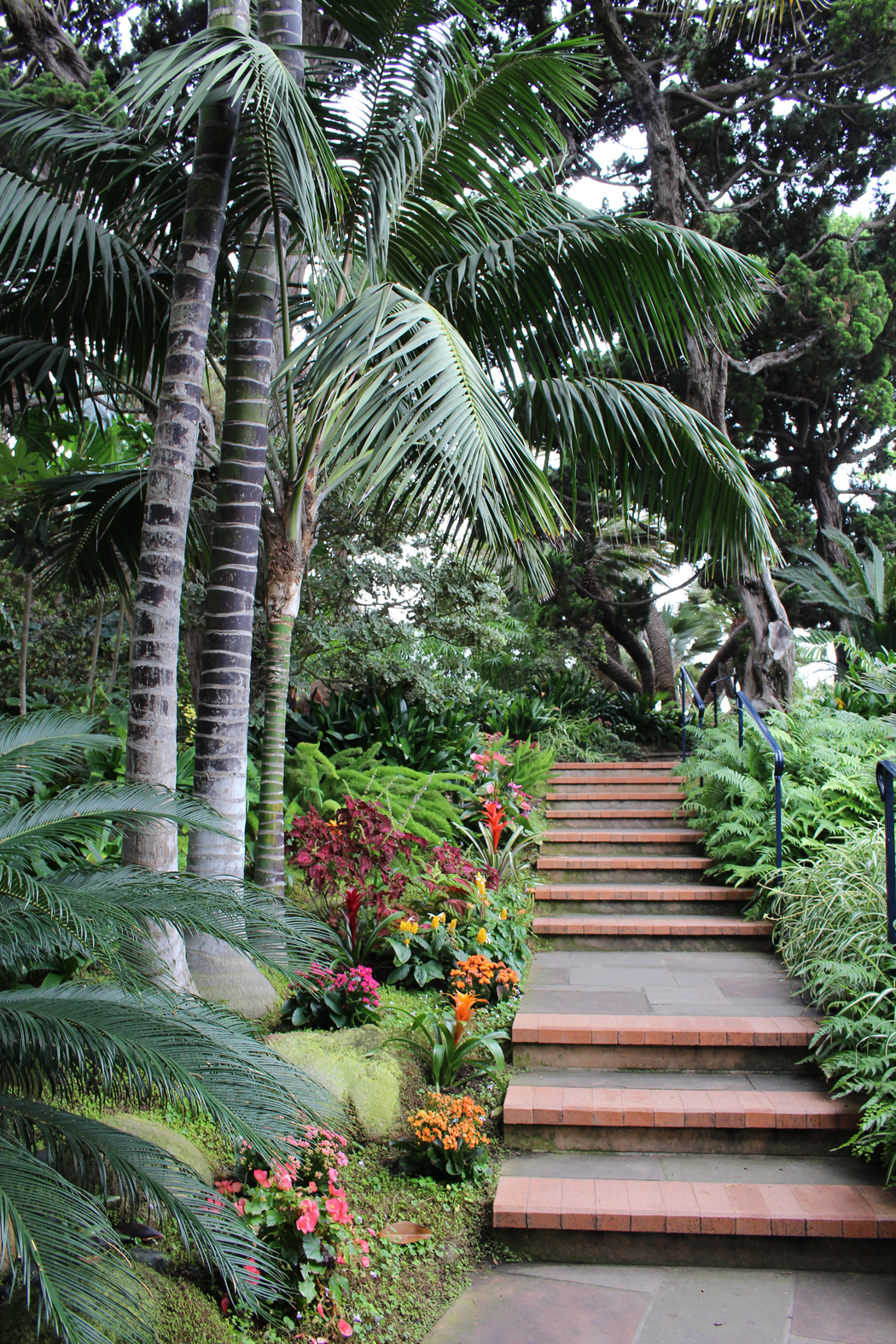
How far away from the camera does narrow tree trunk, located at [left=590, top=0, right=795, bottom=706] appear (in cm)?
867

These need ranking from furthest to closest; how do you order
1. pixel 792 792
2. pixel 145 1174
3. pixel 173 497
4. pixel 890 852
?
1. pixel 792 792
2. pixel 890 852
3. pixel 173 497
4. pixel 145 1174

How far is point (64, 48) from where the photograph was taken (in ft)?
26.1

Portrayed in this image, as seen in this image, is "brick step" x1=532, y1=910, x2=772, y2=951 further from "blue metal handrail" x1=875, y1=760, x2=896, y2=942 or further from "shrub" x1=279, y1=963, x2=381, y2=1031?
"shrub" x1=279, y1=963, x2=381, y2=1031

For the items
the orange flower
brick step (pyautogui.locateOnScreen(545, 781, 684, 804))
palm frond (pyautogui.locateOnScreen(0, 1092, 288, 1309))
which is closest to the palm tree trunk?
the orange flower

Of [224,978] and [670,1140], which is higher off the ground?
[224,978]

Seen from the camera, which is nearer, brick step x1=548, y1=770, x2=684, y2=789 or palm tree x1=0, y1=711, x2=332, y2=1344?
palm tree x1=0, y1=711, x2=332, y2=1344

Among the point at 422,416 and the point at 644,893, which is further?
the point at 644,893

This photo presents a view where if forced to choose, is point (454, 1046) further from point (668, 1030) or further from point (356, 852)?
point (356, 852)

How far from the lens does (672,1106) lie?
331cm

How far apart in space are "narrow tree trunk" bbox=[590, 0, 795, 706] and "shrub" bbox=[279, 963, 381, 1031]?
19.9 feet

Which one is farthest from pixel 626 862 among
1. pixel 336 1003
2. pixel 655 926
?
pixel 336 1003

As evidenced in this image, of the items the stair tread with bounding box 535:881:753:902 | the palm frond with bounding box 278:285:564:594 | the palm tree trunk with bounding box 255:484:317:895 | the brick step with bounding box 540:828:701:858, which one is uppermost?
the palm frond with bounding box 278:285:564:594

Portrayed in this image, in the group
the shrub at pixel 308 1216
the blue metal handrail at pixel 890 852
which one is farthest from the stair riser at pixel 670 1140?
the shrub at pixel 308 1216

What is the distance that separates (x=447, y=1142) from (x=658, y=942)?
251cm
